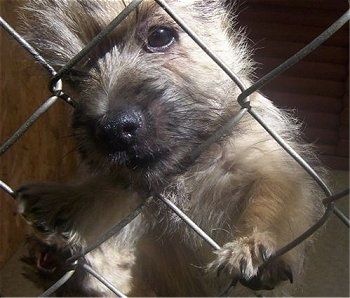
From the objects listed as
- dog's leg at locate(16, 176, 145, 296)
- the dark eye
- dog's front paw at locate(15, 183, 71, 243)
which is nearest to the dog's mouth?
dog's leg at locate(16, 176, 145, 296)

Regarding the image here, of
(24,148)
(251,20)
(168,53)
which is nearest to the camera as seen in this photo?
(168,53)

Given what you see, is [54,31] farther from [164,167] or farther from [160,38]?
[164,167]

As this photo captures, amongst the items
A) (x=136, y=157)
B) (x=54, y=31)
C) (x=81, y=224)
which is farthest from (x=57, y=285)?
(x=54, y=31)

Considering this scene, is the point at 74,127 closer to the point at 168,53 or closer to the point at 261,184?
the point at 168,53

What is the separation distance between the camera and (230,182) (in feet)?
7.20

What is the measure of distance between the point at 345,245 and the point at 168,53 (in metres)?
2.15

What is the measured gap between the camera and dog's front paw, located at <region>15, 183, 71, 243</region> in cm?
219

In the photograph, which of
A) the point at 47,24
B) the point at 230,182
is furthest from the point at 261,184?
the point at 47,24

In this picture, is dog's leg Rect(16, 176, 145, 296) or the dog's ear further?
dog's leg Rect(16, 176, 145, 296)

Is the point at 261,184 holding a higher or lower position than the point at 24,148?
lower

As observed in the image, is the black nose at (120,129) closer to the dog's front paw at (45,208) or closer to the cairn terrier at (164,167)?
the cairn terrier at (164,167)

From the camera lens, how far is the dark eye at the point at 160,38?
2061 mm

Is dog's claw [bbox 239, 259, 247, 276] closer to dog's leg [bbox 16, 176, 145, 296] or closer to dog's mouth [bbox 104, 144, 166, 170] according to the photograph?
dog's mouth [bbox 104, 144, 166, 170]

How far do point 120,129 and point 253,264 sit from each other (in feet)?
1.49
